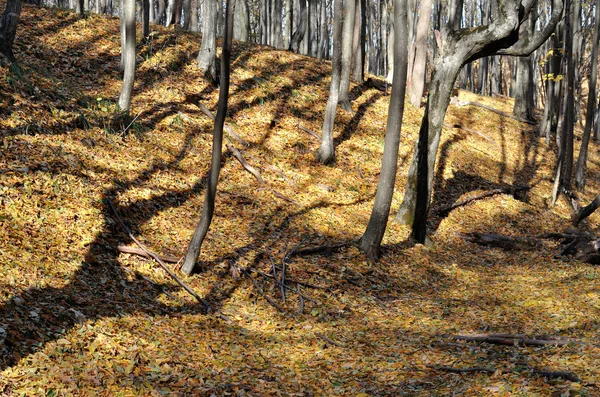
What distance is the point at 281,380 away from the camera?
5953 millimetres

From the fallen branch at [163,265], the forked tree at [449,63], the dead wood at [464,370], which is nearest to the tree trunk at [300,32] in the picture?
the forked tree at [449,63]

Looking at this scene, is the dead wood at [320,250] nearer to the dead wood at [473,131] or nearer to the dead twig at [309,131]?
the dead twig at [309,131]

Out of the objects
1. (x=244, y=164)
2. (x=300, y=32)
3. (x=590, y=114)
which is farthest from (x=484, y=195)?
(x=300, y=32)

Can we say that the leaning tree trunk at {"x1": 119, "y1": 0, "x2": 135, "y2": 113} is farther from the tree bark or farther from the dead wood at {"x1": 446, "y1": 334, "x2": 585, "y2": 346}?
the dead wood at {"x1": 446, "y1": 334, "x2": 585, "y2": 346}

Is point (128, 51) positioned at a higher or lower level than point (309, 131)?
higher

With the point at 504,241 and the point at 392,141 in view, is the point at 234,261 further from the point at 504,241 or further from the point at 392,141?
the point at 504,241

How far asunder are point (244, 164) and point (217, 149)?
5191 millimetres

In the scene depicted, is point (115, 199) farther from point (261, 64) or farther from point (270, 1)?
point (270, 1)

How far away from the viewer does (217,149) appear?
7.81 metres

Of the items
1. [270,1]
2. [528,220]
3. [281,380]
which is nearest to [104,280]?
[281,380]

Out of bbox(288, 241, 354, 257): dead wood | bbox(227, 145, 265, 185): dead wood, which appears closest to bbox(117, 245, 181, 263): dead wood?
bbox(288, 241, 354, 257): dead wood

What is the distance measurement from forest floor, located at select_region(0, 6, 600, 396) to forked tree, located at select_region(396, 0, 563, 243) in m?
0.76

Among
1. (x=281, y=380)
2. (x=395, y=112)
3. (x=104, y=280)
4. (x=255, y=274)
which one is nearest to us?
(x=281, y=380)

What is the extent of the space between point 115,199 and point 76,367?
4.47 meters
